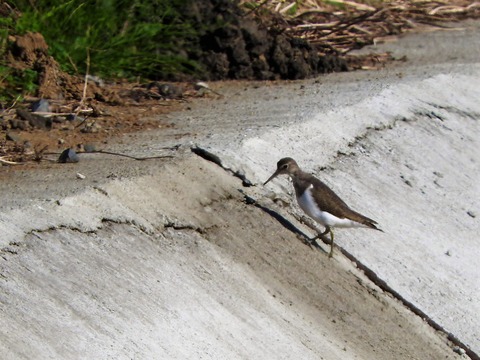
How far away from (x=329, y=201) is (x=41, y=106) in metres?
2.47

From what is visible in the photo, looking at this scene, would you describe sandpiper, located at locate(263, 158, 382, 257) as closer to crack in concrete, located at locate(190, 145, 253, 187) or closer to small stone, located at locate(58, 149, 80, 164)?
crack in concrete, located at locate(190, 145, 253, 187)

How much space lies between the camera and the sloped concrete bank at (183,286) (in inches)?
217

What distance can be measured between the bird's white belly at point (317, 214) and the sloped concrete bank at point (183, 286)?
210mm

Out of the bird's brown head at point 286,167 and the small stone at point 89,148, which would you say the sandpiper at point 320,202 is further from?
the small stone at point 89,148

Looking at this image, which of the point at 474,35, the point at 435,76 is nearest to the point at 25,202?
the point at 435,76

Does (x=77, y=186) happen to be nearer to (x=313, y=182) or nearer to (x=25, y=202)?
(x=25, y=202)

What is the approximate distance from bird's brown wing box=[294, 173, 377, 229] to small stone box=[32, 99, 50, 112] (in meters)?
2.15

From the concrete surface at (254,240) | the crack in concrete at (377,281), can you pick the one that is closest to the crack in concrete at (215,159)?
the concrete surface at (254,240)

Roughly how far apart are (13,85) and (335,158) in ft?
8.66

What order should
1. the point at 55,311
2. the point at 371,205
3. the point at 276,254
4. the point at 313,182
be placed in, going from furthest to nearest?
the point at 371,205 < the point at 313,182 < the point at 276,254 < the point at 55,311

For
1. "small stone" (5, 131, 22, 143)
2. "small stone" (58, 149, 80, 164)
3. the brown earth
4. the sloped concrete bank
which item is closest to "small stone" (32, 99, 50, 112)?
the brown earth

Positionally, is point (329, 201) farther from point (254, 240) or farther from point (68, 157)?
point (68, 157)

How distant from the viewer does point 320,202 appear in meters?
7.36

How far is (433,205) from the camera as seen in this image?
341 inches
